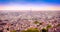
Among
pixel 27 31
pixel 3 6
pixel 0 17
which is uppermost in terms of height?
pixel 3 6

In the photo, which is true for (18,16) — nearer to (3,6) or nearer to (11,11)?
(11,11)

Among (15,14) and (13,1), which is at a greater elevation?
(13,1)

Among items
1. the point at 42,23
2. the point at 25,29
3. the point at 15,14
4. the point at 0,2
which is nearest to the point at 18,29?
the point at 25,29

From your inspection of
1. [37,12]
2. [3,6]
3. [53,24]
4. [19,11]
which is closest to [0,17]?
[3,6]

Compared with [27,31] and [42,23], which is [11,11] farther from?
[42,23]

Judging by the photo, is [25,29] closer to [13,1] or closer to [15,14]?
[15,14]

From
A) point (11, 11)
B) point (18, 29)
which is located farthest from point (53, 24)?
point (11, 11)

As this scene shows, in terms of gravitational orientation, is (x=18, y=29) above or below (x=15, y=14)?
below
